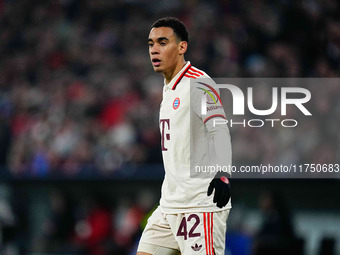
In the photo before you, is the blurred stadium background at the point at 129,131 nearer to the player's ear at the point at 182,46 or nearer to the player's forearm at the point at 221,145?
the player's ear at the point at 182,46

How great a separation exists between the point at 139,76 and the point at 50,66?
6.86 feet

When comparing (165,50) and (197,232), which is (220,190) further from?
(165,50)

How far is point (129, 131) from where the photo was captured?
403 inches

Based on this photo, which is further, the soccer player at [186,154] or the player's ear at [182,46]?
the player's ear at [182,46]

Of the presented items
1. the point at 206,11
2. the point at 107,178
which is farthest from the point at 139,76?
the point at 107,178

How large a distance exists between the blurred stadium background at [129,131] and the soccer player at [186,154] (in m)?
3.37

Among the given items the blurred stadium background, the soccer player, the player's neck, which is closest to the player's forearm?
the soccer player

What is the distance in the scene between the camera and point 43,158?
33.7 ft

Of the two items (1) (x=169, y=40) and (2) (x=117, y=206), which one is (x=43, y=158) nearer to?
(2) (x=117, y=206)

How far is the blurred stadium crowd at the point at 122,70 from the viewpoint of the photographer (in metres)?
9.35

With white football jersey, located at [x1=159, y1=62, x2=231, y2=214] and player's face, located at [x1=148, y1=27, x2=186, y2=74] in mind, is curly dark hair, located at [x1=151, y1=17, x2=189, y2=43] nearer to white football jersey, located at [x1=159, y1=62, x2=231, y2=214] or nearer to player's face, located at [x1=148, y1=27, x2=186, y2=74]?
player's face, located at [x1=148, y1=27, x2=186, y2=74]

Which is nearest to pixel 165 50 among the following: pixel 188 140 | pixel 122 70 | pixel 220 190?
pixel 188 140

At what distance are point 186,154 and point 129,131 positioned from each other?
18.7 ft
